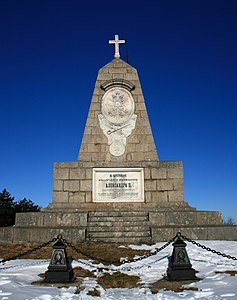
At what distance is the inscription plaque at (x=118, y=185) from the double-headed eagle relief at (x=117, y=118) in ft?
3.05

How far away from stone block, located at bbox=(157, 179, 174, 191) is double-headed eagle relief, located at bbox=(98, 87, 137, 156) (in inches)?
69.4

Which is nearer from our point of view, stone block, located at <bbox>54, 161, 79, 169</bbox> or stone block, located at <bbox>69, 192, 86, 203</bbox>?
stone block, located at <bbox>69, 192, 86, 203</bbox>

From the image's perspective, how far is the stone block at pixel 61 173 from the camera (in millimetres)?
10625

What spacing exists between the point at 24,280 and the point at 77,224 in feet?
13.8

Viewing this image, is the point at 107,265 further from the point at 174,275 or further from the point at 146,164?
the point at 146,164

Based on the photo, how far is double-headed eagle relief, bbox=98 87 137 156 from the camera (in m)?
11.2

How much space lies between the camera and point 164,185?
34.5ft

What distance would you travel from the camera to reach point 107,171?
10.5m

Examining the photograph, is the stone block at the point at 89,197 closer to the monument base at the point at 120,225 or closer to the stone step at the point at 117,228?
the monument base at the point at 120,225

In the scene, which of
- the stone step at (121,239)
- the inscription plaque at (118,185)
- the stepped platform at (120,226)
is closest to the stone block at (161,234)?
the stepped platform at (120,226)

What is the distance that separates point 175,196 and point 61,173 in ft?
13.3

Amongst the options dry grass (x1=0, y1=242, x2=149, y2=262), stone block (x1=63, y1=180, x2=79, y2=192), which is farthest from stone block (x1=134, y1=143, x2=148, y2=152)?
dry grass (x1=0, y1=242, x2=149, y2=262)

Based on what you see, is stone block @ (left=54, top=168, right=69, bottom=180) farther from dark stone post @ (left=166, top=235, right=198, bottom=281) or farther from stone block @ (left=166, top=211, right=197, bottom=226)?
dark stone post @ (left=166, top=235, right=198, bottom=281)

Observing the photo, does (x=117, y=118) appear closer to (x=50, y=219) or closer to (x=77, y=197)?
(x=77, y=197)
